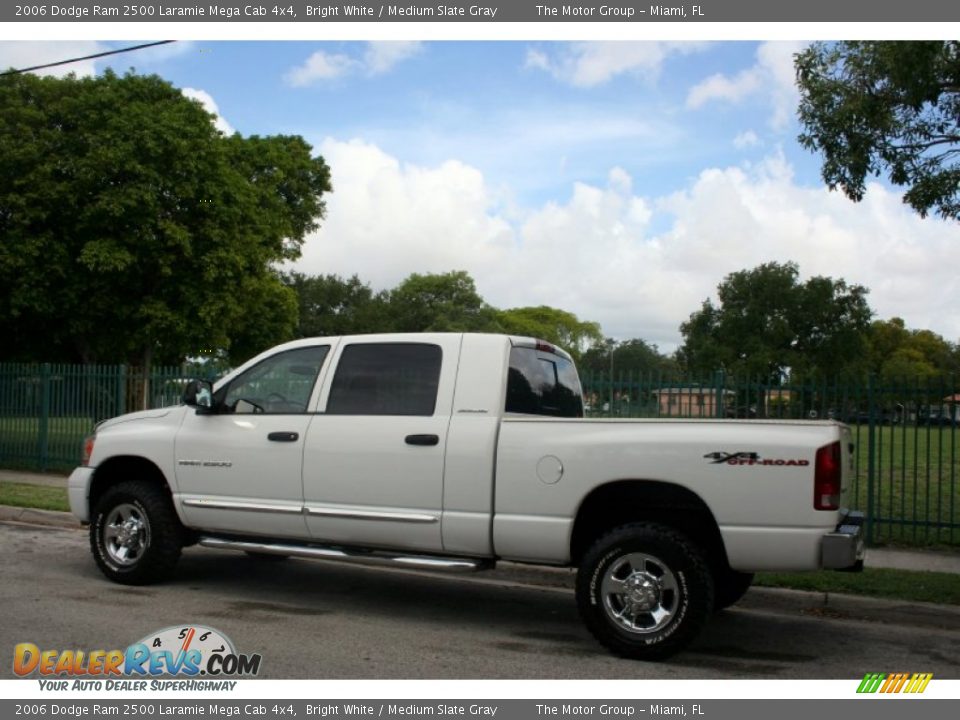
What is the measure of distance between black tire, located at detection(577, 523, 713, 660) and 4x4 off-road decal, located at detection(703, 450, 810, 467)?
0.55m

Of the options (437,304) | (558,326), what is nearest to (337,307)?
(437,304)

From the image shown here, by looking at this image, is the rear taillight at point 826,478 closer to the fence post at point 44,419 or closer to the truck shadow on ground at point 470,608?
the truck shadow on ground at point 470,608

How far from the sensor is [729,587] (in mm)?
7367

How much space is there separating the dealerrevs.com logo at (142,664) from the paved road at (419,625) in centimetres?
12

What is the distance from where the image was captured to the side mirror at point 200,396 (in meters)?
7.85

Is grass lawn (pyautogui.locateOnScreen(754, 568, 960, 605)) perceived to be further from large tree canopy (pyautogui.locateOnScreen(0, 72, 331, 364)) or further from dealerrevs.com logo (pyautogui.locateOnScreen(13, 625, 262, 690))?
large tree canopy (pyautogui.locateOnScreen(0, 72, 331, 364))

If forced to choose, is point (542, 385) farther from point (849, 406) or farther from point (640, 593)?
point (849, 406)

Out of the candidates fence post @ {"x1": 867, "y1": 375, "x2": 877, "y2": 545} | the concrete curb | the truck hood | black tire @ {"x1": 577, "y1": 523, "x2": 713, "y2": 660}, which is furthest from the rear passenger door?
the concrete curb

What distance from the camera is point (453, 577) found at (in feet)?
30.6

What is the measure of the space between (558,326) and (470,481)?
108 meters

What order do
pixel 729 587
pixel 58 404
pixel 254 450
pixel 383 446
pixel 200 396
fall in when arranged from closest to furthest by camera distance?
pixel 383 446 < pixel 729 587 < pixel 254 450 < pixel 200 396 < pixel 58 404

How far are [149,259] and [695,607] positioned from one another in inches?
751

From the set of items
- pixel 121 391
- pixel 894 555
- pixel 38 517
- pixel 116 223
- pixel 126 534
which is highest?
pixel 116 223

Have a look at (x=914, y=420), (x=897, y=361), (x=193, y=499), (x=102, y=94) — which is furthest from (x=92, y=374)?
(x=897, y=361)
